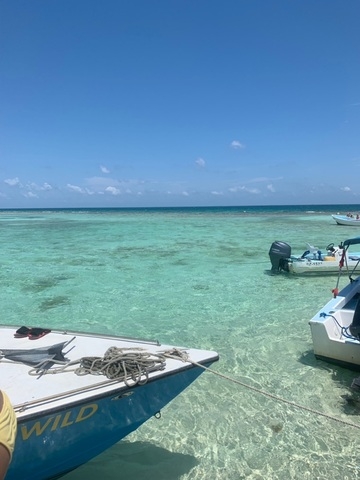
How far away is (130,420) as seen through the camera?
12.7ft

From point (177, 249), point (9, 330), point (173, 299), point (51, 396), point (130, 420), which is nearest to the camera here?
point (51, 396)

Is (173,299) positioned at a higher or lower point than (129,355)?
lower

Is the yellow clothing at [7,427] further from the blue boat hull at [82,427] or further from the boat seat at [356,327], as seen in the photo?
the boat seat at [356,327]

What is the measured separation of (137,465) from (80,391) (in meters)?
1.74

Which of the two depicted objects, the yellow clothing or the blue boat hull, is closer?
the yellow clothing

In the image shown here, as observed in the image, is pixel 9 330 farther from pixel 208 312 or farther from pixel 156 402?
pixel 208 312

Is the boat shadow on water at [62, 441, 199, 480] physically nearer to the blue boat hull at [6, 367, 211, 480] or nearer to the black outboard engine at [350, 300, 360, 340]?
the blue boat hull at [6, 367, 211, 480]

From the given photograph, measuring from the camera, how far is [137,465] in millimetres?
4449

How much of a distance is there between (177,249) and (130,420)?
65.0ft

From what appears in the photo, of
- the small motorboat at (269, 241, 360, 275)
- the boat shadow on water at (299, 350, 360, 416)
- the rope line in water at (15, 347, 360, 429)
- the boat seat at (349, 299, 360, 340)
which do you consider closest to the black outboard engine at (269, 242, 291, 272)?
the small motorboat at (269, 241, 360, 275)

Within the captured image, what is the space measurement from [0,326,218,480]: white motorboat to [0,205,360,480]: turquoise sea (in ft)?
2.51

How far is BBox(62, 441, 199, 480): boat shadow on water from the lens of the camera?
14.0ft

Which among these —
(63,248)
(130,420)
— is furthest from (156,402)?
(63,248)

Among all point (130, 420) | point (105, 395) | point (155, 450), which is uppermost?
point (105, 395)
